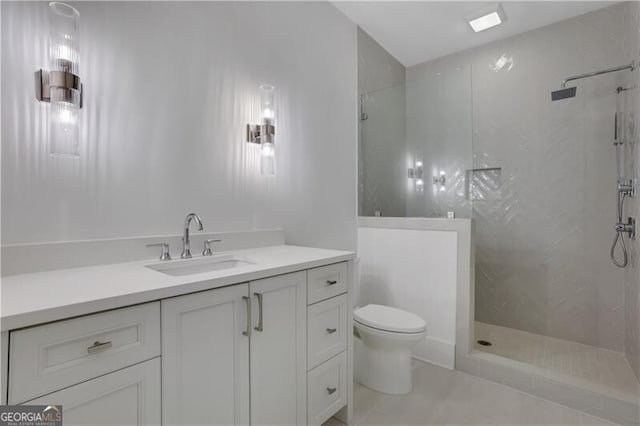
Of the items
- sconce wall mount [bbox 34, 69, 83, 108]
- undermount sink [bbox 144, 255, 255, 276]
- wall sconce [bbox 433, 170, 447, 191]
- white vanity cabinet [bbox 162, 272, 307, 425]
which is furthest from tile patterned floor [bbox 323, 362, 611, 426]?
sconce wall mount [bbox 34, 69, 83, 108]

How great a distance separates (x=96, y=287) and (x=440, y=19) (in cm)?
298

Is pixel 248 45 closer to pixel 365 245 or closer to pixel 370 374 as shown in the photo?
pixel 365 245

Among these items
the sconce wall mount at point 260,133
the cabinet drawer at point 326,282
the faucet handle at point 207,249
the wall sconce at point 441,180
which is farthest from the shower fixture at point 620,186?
the faucet handle at point 207,249

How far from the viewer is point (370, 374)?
1.93 m

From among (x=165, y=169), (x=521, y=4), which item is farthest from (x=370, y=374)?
(x=521, y=4)

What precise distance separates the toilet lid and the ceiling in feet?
7.55

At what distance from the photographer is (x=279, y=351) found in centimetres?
125

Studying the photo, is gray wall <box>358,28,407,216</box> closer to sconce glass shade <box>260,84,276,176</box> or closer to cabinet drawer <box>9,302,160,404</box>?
sconce glass shade <box>260,84,276,176</box>

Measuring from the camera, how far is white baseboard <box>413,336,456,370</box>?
2181mm

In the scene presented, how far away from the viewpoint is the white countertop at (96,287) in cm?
71

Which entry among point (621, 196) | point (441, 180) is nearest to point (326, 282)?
point (441, 180)

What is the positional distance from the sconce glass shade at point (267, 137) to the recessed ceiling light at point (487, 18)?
1834 millimetres

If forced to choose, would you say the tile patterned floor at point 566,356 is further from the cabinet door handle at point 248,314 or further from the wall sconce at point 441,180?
the cabinet door handle at point 248,314

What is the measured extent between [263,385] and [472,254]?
5.35 feet
